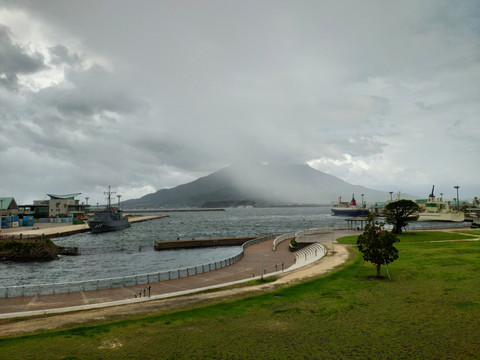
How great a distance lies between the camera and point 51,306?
2355cm

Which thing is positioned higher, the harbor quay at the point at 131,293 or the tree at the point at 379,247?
the tree at the point at 379,247

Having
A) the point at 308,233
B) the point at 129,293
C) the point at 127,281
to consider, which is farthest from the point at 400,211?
the point at 129,293

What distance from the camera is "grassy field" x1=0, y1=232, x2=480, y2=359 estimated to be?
13453 mm

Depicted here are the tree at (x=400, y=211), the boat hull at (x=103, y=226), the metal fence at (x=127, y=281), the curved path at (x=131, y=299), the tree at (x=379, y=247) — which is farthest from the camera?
the boat hull at (x=103, y=226)

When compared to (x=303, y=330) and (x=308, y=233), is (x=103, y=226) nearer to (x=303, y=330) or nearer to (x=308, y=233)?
(x=308, y=233)

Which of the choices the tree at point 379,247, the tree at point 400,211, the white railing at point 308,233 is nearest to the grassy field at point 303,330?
the tree at point 379,247

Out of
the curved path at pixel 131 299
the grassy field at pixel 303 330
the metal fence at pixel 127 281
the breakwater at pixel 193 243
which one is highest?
the grassy field at pixel 303 330

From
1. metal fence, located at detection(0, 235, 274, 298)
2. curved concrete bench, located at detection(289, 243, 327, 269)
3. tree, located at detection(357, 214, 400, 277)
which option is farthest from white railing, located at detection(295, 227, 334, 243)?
tree, located at detection(357, 214, 400, 277)

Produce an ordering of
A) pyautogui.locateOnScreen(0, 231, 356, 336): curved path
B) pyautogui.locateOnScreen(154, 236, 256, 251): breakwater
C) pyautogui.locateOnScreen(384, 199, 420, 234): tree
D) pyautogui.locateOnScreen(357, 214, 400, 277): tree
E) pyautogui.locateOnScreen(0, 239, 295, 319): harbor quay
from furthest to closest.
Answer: pyautogui.locateOnScreen(154, 236, 256, 251): breakwater < pyautogui.locateOnScreen(384, 199, 420, 234): tree < pyautogui.locateOnScreen(357, 214, 400, 277): tree < pyautogui.locateOnScreen(0, 239, 295, 319): harbor quay < pyautogui.locateOnScreen(0, 231, 356, 336): curved path

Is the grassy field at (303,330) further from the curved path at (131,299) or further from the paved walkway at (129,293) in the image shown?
the paved walkway at (129,293)

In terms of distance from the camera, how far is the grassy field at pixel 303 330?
1345 centimetres

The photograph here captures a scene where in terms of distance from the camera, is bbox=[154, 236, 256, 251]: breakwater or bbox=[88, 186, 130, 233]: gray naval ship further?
bbox=[88, 186, 130, 233]: gray naval ship

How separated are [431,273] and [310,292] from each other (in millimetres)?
12087

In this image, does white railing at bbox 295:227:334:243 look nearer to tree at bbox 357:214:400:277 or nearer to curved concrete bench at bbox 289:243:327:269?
curved concrete bench at bbox 289:243:327:269
